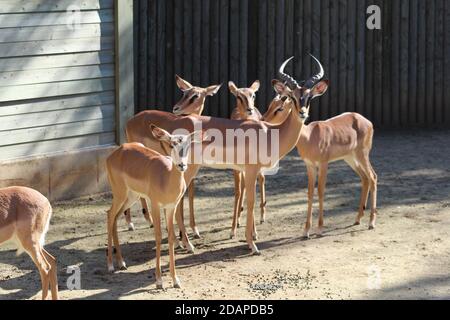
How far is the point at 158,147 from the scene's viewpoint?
11914 mm

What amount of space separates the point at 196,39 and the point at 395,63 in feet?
10.6

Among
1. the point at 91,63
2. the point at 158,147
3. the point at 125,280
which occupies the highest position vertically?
the point at 91,63

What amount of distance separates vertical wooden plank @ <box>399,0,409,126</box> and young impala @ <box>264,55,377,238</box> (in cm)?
498

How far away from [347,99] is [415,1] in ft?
6.05

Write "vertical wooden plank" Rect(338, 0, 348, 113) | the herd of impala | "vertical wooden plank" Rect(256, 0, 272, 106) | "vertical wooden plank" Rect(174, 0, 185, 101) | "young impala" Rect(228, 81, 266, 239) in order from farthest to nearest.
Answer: "vertical wooden plank" Rect(338, 0, 348, 113) → "vertical wooden plank" Rect(256, 0, 272, 106) → "vertical wooden plank" Rect(174, 0, 185, 101) → "young impala" Rect(228, 81, 266, 239) → the herd of impala

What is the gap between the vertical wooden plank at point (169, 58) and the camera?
15.9 m

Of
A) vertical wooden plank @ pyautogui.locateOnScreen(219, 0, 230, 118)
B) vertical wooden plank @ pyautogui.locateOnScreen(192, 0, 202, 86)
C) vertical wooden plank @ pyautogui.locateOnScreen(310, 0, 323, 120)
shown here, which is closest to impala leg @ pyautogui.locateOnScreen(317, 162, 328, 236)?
vertical wooden plank @ pyautogui.locateOnScreen(219, 0, 230, 118)

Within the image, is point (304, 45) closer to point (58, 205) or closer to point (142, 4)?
point (142, 4)

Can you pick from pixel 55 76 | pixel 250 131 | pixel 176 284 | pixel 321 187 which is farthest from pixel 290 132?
pixel 55 76

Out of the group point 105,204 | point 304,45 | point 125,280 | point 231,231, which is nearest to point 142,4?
point 304,45

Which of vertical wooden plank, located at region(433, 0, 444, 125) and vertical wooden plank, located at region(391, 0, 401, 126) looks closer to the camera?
vertical wooden plank, located at region(391, 0, 401, 126)

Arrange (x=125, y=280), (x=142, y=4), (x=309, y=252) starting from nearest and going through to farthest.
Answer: (x=125, y=280) < (x=309, y=252) < (x=142, y=4)

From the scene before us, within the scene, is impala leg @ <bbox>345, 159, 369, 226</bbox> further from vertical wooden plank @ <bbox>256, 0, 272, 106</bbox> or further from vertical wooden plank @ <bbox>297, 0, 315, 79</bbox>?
vertical wooden plank @ <bbox>297, 0, 315, 79</bbox>

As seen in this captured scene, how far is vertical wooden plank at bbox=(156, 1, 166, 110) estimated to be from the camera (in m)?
15.7
